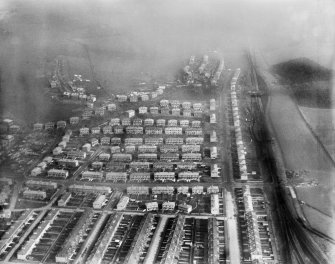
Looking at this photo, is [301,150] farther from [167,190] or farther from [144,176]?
[144,176]

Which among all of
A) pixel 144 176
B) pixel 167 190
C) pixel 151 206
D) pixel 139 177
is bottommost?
pixel 151 206

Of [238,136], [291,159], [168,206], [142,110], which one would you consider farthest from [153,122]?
[168,206]

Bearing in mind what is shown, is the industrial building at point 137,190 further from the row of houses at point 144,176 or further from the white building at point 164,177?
the white building at point 164,177

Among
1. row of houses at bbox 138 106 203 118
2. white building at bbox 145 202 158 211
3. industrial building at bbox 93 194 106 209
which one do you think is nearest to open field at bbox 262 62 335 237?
row of houses at bbox 138 106 203 118

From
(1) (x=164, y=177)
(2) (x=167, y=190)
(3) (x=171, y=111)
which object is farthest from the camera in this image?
(3) (x=171, y=111)

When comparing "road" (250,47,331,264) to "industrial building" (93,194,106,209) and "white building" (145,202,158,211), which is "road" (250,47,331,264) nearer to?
"white building" (145,202,158,211)

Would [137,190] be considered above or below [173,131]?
below

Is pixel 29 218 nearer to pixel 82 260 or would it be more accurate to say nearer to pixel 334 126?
pixel 82 260
